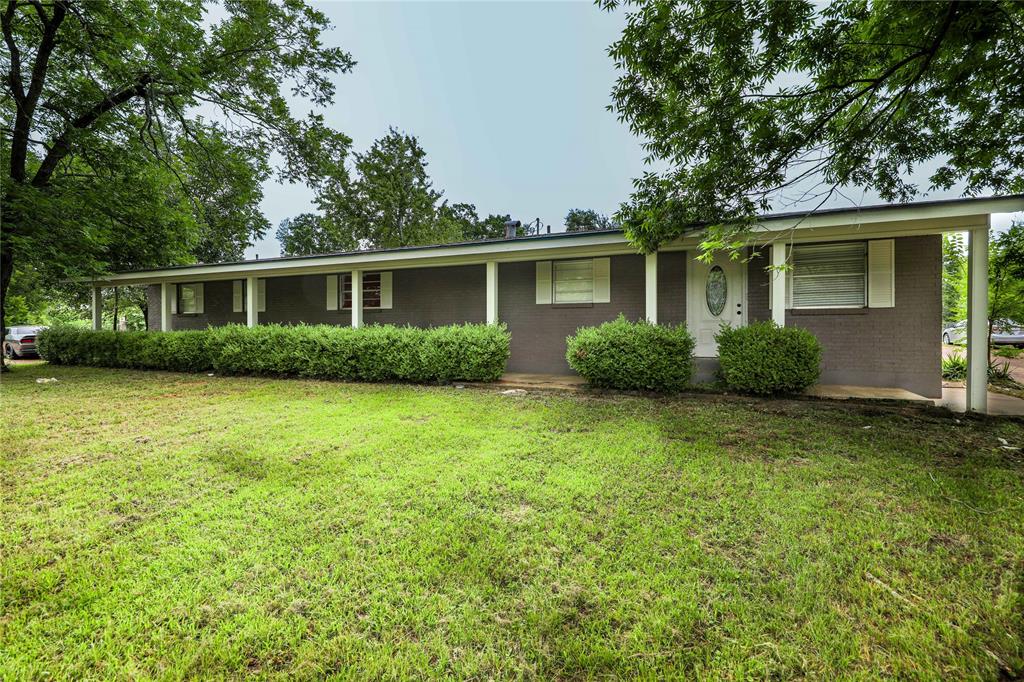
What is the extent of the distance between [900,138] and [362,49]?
13.4m

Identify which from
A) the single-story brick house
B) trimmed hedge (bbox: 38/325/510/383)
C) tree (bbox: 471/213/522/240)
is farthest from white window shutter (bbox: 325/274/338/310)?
tree (bbox: 471/213/522/240)

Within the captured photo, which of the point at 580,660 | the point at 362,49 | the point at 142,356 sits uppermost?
the point at 362,49

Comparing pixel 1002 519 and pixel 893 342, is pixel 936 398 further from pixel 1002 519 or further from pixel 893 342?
pixel 1002 519

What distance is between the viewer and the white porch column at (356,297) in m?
10.3

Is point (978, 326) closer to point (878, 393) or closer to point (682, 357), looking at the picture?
point (878, 393)

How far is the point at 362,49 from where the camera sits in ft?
41.1

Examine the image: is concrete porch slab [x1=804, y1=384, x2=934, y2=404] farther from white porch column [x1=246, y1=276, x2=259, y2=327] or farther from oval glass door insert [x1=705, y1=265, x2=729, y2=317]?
white porch column [x1=246, y1=276, x2=259, y2=327]

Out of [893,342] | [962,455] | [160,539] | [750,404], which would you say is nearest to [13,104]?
[160,539]

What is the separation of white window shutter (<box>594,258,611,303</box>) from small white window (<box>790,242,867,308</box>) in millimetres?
3389

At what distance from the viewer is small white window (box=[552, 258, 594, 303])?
9359 millimetres

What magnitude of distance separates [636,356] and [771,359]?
200cm

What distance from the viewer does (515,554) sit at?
7.87 feet

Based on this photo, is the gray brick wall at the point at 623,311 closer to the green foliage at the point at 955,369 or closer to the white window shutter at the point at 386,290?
the white window shutter at the point at 386,290

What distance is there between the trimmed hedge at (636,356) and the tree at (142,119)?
8.89 meters
